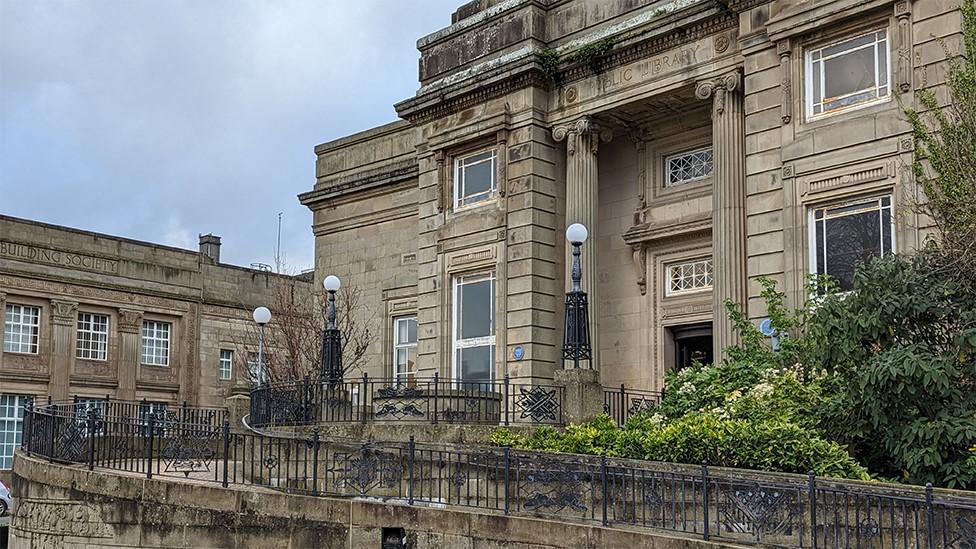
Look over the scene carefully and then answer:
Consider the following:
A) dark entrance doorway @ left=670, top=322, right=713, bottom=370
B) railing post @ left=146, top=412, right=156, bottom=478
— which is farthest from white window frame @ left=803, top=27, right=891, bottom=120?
railing post @ left=146, top=412, right=156, bottom=478

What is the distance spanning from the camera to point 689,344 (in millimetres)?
23953

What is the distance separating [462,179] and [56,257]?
19.8 metres

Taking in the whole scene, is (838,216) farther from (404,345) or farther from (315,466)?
(404,345)

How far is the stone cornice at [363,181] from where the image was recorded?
30.4 meters

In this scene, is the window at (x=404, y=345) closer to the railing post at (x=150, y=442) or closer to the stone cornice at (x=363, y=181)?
the stone cornice at (x=363, y=181)

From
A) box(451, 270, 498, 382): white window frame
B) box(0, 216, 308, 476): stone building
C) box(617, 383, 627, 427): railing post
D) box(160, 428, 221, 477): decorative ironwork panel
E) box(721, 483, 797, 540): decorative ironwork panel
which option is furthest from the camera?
box(0, 216, 308, 476): stone building

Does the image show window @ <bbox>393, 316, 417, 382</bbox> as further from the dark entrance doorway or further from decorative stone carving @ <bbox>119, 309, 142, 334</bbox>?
decorative stone carving @ <bbox>119, 309, 142, 334</bbox>

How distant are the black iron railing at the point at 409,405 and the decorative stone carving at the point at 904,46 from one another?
25.0 ft

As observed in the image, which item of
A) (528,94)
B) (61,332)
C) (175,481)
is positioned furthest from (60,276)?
(175,481)

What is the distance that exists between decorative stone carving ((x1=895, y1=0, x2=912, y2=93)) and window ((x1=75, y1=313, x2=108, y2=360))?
31.1 meters

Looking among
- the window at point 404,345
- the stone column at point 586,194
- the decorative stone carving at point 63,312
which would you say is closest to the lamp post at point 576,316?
the stone column at point 586,194

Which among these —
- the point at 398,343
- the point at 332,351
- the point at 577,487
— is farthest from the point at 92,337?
the point at 577,487

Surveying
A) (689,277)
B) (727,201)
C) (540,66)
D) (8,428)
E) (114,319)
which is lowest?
(8,428)

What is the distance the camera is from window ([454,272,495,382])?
24.6 m
